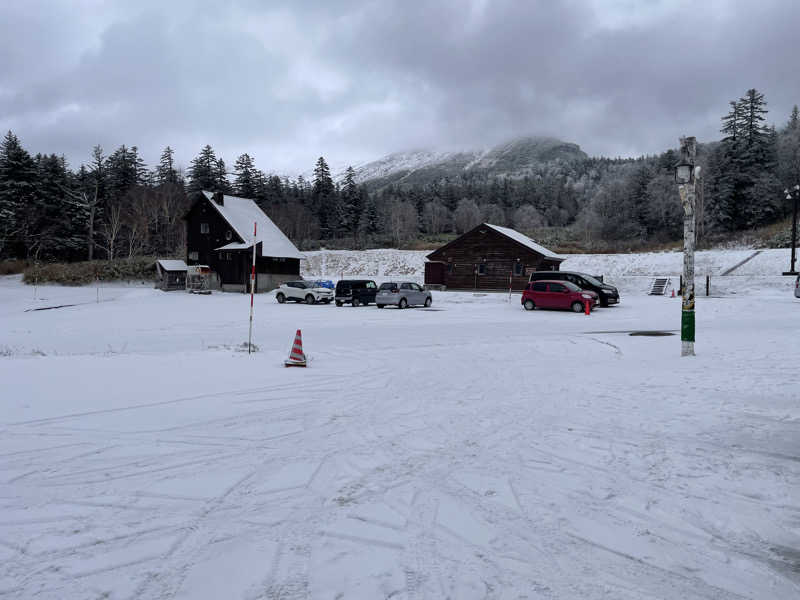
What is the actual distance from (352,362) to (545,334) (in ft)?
26.0

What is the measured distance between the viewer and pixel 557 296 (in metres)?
25.1

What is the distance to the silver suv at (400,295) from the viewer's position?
27.5 meters

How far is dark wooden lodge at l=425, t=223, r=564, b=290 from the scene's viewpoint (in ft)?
138

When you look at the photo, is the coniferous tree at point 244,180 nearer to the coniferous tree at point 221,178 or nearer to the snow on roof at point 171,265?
the coniferous tree at point 221,178

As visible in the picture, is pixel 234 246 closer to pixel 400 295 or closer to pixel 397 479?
pixel 400 295

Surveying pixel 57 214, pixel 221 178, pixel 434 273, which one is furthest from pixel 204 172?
pixel 434 273

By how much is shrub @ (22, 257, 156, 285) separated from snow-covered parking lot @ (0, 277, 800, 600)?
41398 millimetres

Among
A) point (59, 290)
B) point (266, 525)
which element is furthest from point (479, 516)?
point (59, 290)

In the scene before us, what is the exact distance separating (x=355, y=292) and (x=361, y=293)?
0.37 metres

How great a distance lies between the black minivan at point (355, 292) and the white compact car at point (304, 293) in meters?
2.51

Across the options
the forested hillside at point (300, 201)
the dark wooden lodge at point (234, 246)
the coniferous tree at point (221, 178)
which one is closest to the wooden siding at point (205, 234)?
the dark wooden lodge at point (234, 246)

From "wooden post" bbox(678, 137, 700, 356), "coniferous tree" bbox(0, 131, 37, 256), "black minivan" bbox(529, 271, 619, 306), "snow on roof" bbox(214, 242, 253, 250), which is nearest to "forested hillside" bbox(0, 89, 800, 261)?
"coniferous tree" bbox(0, 131, 37, 256)

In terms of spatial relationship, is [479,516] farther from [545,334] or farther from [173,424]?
[545,334]

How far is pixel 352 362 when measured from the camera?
34.3ft
